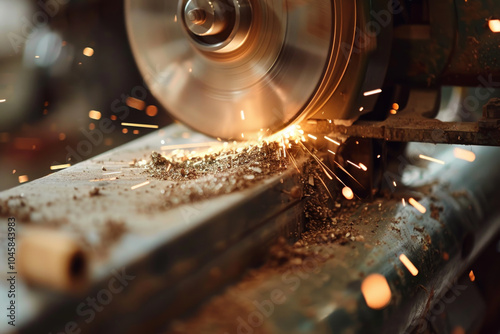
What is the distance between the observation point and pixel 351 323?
115cm

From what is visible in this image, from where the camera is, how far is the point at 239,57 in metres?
1.51

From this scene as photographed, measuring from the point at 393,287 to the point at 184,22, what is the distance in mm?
936

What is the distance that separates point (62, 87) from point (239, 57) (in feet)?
3.88

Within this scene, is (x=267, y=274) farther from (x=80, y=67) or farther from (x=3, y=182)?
(x=80, y=67)

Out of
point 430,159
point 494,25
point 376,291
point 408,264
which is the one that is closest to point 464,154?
point 430,159

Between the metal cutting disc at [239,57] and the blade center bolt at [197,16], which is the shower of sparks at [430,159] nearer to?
the metal cutting disc at [239,57]

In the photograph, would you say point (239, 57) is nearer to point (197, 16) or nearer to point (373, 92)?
point (197, 16)

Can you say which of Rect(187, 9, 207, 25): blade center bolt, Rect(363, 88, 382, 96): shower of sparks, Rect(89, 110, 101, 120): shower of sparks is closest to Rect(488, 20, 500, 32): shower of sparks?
Rect(363, 88, 382, 96): shower of sparks

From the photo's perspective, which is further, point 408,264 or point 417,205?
point 417,205

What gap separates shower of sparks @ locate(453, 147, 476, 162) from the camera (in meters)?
1.97

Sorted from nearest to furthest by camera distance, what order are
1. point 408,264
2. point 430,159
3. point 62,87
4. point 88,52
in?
point 408,264
point 430,159
point 62,87
point 88,52

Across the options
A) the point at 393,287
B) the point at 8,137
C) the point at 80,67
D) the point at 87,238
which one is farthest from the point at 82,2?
the point at 393,287

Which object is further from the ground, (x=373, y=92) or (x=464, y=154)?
(x=373, y=92)

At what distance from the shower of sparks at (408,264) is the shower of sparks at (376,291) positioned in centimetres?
12
